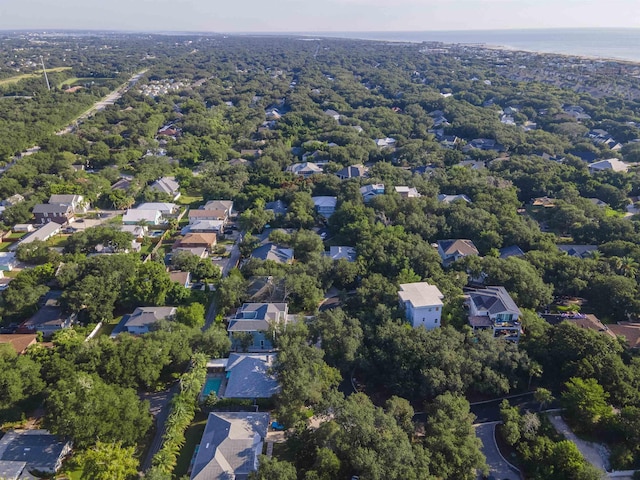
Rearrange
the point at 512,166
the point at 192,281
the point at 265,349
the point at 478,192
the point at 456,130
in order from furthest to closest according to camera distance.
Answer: the point at 456,130
the point at 512,166
the point at 478,192
the point at 192,281
the point at 265,349

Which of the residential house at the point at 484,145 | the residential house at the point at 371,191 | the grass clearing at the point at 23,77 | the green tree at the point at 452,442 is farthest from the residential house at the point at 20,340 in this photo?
the grass clearing at the point at 23,77

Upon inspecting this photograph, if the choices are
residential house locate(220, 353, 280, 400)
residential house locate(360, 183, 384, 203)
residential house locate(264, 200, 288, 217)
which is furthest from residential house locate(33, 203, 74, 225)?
residential house locate(360, 183, 384, 203)

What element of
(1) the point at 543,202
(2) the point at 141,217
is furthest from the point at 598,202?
(2) the point at 141,217

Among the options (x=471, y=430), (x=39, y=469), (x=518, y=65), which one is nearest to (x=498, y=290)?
(x=471, y=430)

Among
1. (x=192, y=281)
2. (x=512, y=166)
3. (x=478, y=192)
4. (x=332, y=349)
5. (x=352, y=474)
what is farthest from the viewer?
(x=512, y=166)

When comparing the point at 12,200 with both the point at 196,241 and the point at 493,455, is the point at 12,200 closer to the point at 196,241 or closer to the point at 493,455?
the point at 196,241

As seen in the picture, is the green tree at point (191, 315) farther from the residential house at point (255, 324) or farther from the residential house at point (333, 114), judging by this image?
the residential house at point (333, 114)

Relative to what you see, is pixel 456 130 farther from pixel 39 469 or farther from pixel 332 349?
pixel 39 469
